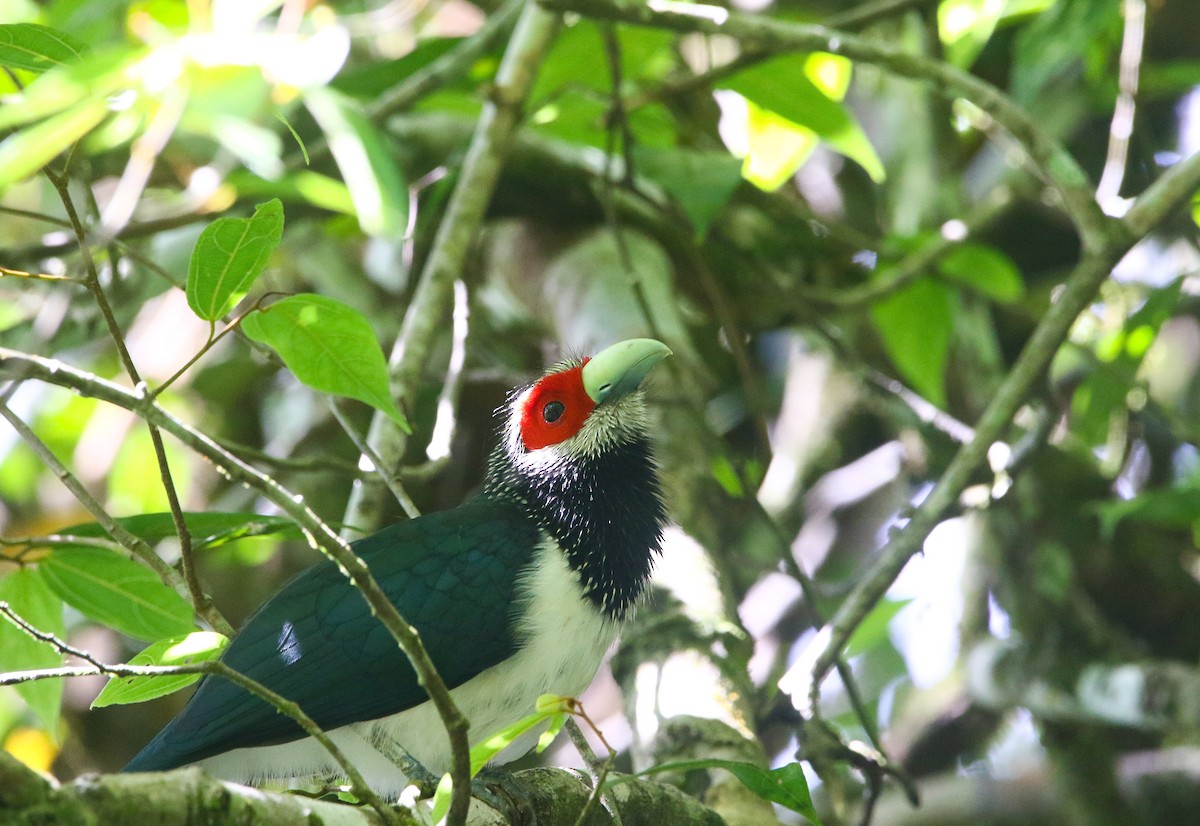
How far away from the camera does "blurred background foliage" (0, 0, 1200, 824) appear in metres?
3.60

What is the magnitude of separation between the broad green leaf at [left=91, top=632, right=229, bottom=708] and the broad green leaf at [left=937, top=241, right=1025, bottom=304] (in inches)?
128

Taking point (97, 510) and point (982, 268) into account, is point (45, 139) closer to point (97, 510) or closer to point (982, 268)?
point (97, 510)

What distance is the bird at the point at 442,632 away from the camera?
2625mm

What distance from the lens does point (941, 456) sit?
4.66m

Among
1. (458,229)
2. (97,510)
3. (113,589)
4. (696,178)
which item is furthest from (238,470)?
(696,178)

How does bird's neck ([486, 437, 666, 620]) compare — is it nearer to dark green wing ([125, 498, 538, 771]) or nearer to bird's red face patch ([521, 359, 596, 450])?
bird's red face patch ([521, 359, 596, 450])

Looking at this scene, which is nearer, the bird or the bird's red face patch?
the bird

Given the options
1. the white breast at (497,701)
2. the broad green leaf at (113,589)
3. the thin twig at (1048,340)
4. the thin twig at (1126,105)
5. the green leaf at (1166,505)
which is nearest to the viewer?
the broad green leaf at (113,589)

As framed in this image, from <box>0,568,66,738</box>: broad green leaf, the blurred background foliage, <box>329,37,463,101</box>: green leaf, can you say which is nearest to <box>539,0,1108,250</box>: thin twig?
the blurred background foliage

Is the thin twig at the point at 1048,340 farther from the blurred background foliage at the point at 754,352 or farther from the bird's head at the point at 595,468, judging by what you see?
the bird's head at the point at 595,468

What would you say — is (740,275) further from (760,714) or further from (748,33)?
(760,714)

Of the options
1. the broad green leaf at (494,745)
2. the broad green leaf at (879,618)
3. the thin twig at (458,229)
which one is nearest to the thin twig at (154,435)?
the broad green leaf at (494,745)

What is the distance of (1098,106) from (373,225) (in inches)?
188

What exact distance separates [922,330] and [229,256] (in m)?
3.23
